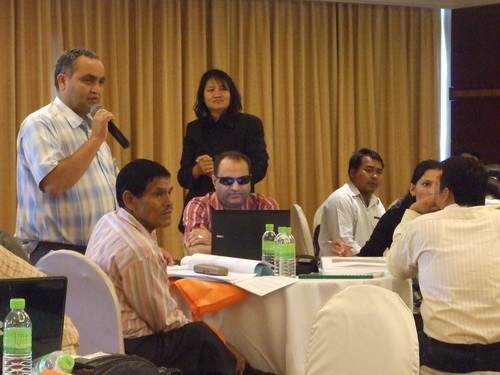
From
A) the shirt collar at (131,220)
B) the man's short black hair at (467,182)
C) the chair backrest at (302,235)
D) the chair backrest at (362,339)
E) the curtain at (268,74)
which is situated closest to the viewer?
the chair backrest at (362,339)

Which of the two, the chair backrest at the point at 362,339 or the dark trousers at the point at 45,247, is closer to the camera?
the chair backrest at the point at 362,339

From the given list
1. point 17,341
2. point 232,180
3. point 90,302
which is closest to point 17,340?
point 17,341

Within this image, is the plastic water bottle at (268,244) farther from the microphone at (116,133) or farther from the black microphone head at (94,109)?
the black microphone head at (94,109)

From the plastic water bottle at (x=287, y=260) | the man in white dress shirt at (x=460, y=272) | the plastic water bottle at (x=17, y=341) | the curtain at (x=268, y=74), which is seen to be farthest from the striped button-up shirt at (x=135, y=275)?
the curtain at (x=268, y=74)

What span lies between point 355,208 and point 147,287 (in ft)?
8.51

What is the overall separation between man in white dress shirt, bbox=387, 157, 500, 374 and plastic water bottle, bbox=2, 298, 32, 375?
5.82 ft

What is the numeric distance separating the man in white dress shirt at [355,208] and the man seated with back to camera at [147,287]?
7.37 ft

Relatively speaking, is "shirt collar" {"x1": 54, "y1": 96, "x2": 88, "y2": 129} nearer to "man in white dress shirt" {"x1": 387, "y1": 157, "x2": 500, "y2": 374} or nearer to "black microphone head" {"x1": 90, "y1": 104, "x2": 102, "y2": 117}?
"black microphone head" {"x1": 90, "y1": 104, "x2": 102, "y2": 117}

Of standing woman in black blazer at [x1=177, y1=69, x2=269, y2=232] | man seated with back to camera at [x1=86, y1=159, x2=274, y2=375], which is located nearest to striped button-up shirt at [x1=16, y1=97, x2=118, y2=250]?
man seated with back to camera at [x1=86, y1=159, x2=274, y2=375]

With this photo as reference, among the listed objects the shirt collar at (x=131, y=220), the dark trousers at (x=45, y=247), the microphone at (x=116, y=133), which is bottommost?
the dark trousers at (x=45, y=247)

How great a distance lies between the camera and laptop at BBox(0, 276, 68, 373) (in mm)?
1898

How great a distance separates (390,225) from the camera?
4246mm

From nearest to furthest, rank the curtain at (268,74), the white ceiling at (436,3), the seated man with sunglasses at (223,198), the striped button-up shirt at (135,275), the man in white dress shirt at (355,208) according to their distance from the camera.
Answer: the striped button-up shirt at (135,275)
the seated man with sunglasses at (223,198)
the man in white dress shirt at (355,208)
the curtain at (268,74)
the white ceiling at (436,3)

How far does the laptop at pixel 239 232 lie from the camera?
380cm
